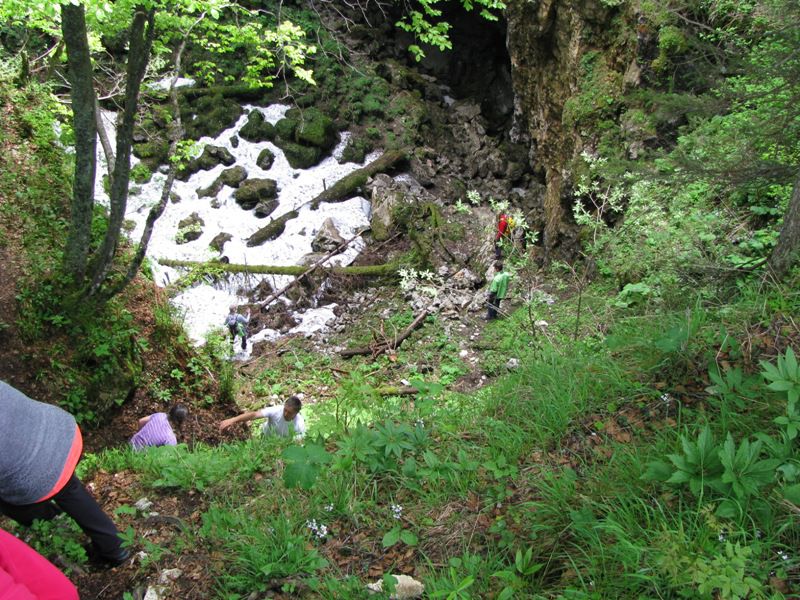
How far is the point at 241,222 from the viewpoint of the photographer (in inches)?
516

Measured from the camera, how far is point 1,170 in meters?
5.26

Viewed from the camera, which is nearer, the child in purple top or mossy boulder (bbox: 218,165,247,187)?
the child in purple top

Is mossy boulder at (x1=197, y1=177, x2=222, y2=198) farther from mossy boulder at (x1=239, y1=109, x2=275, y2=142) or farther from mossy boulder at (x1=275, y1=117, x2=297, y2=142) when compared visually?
mossy boulder at (x1=275, y1=117, x2=297, y2=142)

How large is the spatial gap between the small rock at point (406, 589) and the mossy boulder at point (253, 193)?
42.1 feet

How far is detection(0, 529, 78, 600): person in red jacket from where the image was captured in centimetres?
148

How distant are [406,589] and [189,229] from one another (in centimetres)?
1200

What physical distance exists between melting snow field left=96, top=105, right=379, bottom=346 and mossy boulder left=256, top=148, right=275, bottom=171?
0.13 metres

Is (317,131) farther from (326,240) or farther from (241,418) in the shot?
(241,418)

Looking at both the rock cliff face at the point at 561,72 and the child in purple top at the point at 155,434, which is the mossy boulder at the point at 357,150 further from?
the child in purple top at the point at 155,434

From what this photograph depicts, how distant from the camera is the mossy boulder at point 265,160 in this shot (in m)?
14.4

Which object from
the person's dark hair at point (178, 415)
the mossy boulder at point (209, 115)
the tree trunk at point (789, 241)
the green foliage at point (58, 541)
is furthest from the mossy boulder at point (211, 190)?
the tree trunk at point (789, 241)

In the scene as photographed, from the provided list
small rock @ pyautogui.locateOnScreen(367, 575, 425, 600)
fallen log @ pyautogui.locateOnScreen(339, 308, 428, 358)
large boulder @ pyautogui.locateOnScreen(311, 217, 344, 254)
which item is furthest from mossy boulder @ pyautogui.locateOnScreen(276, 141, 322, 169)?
small rock @ pyautogui.locateOnScreen(367, 575, 425, 600)

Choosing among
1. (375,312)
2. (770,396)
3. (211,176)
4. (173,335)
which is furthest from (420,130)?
(770,396)

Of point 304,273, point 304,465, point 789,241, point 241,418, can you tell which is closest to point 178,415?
point 241,418
